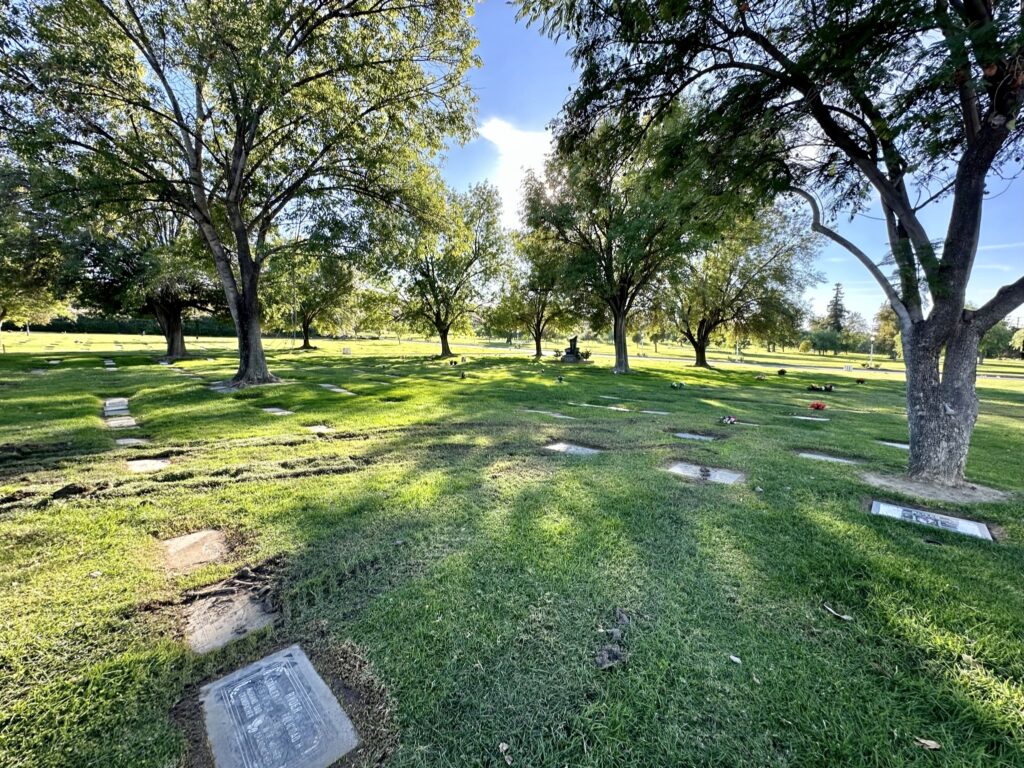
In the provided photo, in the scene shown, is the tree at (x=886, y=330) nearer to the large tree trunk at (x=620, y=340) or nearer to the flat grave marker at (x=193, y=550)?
the large tree trunk at (x=620, y=340)

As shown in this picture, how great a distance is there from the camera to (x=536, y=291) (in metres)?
17.6

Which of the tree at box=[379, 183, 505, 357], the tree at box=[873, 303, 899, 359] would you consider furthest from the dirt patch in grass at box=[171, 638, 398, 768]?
the tree at box=[873, 303, 899, 359]

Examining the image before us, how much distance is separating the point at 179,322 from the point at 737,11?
68.3 ft

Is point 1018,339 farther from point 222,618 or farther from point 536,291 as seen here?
point 222,618

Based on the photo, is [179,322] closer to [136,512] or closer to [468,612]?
[136,512]

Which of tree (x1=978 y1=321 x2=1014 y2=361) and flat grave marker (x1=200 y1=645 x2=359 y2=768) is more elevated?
tree (x1=978 y1=321 x2=1014 y2=361)

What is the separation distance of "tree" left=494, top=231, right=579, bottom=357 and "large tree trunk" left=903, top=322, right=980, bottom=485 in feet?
39.1

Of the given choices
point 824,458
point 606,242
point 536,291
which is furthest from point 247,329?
point 606,242

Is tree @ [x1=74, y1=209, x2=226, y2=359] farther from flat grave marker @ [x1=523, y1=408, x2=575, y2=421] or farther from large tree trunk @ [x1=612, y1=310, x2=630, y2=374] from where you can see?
large tree trunk @ [x1=612, y1=310, x2=630, y2=374]

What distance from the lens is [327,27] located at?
25.4 ft

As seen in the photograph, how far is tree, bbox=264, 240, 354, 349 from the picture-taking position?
9258mm

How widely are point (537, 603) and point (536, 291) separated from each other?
16.6 m

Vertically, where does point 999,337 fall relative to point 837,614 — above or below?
above

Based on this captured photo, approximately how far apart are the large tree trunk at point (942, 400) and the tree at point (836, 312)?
64409 mm
